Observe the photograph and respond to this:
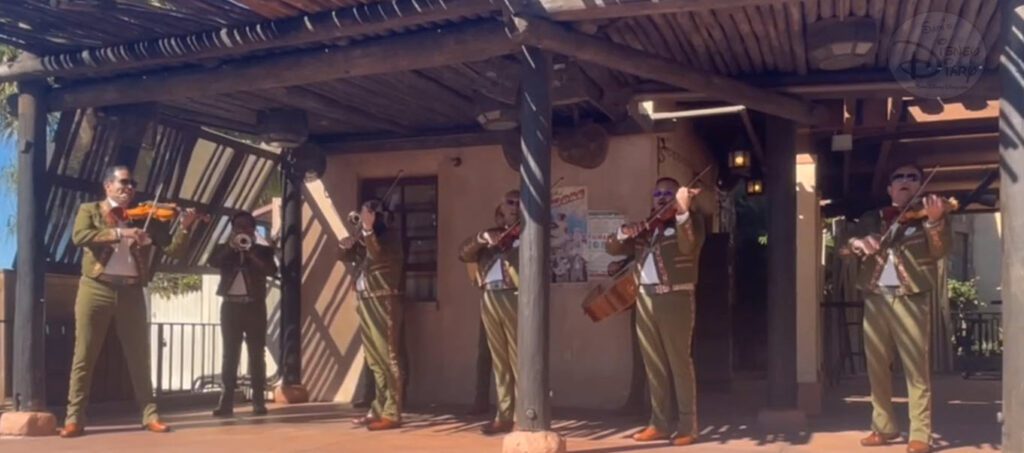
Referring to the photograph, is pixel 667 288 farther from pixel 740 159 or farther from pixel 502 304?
pixel 740 159

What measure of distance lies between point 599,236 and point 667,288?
2.28 metres

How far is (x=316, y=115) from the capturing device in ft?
33.3

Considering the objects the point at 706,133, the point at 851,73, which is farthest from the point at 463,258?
the point at 706,133

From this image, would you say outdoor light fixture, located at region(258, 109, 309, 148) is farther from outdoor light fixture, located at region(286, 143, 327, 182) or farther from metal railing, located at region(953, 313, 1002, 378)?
metal railing, located at region(953, 313, 1002, 378)

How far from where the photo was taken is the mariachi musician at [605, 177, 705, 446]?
304 inches

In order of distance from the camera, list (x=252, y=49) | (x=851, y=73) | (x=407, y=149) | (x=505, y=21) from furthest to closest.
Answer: (x=407, y=149), (x=851, y=73), (x=252, y=49), (x=505, y=21)

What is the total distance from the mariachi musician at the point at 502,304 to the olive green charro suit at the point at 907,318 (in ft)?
8.08

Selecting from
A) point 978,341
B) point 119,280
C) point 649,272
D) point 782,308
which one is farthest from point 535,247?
point 978,341

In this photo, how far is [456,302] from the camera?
10.7 m

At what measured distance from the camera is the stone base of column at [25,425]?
8.46 m

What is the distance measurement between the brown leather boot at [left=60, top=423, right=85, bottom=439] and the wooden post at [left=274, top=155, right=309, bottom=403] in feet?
9.57

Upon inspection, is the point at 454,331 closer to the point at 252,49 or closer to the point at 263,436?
the point at 263,436

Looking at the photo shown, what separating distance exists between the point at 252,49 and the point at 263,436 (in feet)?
9.30

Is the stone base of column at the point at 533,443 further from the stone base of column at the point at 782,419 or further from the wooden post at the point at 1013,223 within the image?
the wooden post at the point at 1013,223
